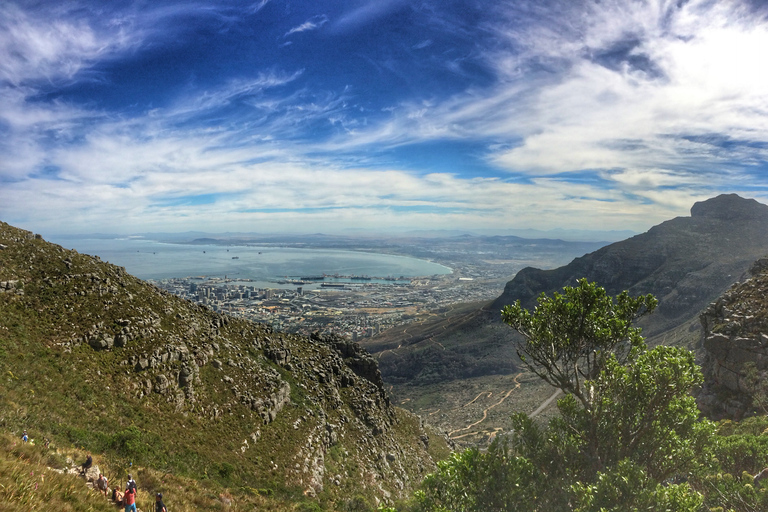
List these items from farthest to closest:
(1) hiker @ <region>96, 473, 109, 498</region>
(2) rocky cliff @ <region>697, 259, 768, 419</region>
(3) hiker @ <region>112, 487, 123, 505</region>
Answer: (2) rocky cliff @ <region>697, 259, 768, 419</region>
(1) hiker @ <region>96, 473, 109, 498</region>
(3) hiker @ <region>112, 487, 123, 505</region>

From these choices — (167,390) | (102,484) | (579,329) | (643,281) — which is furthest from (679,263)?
(102,484)

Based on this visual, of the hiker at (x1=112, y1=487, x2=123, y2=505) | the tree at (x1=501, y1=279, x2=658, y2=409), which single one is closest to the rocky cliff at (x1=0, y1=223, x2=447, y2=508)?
the hiker at (x1=112, y1=487, x2=123, y2=505)

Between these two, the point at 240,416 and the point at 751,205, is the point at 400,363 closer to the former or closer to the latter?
the point at 240,416

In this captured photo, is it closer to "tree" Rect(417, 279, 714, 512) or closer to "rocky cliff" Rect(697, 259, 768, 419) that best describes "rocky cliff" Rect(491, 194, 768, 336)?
"rocky cliff" Rect(697, 259, 768, 419)

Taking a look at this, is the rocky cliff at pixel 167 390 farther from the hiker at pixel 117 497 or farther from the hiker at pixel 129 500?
the hiker at pixel 129 500

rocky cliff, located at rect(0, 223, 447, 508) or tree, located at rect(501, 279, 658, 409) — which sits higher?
tree, located at rect(501, 279, 658, 409)

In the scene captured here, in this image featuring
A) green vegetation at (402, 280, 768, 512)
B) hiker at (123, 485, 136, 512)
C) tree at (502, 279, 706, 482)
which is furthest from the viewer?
tree at (502, 279, 706, 482)

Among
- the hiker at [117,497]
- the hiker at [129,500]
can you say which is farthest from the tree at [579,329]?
the hiker at [117,497]

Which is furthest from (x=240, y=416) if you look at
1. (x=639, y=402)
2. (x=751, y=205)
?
(x=751, y=205)
